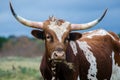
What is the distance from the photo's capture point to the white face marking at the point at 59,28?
14820 mm

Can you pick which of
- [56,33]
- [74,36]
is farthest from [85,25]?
[56,33]

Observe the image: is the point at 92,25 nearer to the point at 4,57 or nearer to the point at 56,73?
the point at 56,73

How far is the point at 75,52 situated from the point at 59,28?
3.73 feet

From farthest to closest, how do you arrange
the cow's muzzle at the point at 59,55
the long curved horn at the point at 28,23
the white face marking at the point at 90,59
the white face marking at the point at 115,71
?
the white face marking at the point at 115,71
the white face marking at the point at 90,59
the long curved horn at the point at 28,23
the cow's muzzle at the point at 59,55

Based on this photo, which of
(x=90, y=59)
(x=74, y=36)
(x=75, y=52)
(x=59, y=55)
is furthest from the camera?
(x=90, y=59)

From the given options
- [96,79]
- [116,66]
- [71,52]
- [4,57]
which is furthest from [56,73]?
[4,57]

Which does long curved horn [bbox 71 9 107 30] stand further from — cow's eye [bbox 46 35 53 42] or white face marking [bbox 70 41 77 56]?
cow's eye [bbox 46 35 53 42]

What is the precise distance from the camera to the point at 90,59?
1670cm

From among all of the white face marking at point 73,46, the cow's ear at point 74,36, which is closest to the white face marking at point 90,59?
the white face marking at point 73,46

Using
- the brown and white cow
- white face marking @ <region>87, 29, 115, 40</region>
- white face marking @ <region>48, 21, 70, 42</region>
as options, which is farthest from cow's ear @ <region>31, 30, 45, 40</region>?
white face marking @ <region>87, 29, 115, 40</region>

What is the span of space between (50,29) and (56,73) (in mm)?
1045

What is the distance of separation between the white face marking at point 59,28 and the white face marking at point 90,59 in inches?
63.9

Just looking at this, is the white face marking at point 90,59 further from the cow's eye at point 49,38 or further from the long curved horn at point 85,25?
the cow's eye at point 49,38

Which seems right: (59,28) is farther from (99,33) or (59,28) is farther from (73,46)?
(99,33)
